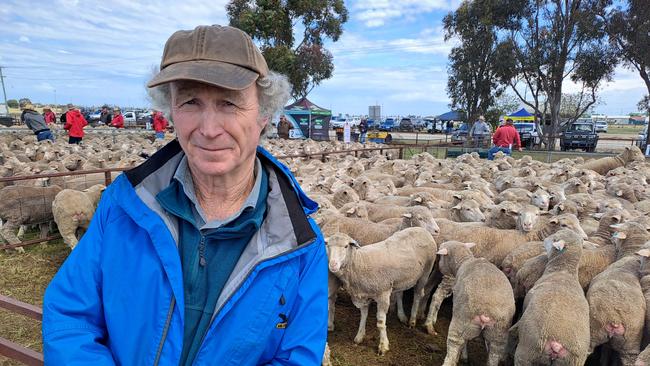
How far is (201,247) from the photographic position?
1445 mm

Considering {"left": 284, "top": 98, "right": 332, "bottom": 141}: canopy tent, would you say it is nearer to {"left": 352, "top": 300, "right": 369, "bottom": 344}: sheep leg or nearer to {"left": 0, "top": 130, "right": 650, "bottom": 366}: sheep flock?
{"left": 0, "top": 130, "right": 650, "bottom": 366}: sheep flock

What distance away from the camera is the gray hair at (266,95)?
158 centimetres

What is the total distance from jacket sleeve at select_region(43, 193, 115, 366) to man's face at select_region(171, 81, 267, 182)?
1.30 ft

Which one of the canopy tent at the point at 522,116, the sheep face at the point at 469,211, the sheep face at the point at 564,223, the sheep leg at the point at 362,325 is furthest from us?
the canopy tent at the point at 522,116

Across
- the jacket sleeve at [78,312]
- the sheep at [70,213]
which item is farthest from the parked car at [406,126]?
the jacket sleeve at [78,312]

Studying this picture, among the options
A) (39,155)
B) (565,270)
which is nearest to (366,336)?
(565,270)

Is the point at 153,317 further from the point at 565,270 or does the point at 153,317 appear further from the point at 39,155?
the point at 39,155

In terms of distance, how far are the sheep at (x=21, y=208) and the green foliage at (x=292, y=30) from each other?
69.2ft

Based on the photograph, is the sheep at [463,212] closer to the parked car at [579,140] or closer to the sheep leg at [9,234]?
the sheep leg at [9,234]

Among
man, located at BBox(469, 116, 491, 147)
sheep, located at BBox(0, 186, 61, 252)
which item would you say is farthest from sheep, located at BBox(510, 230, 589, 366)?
man, located at BBox(469, 116, 491, 147)

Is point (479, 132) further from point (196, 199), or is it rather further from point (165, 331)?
point (165, 331)

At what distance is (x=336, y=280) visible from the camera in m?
4.47

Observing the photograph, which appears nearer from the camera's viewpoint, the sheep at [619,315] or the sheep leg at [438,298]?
the sheep at [619,315]

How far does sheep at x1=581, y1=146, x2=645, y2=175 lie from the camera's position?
39.4ft
